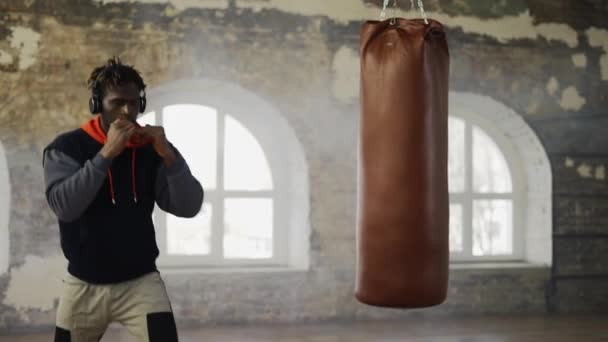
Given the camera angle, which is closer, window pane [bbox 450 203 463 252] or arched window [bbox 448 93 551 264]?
arched window [bbox 448 93 551 264]

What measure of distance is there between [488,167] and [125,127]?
13.3 feet

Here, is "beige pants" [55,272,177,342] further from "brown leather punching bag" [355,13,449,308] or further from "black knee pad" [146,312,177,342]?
"brown leather punching bag" [355,13,449,308]

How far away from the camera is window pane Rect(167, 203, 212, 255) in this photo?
202 inches

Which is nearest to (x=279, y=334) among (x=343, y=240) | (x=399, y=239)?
(x=343, y=240)

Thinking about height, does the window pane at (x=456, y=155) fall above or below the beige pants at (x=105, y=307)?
above

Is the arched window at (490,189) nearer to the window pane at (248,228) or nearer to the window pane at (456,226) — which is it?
the window pane at (456,226)

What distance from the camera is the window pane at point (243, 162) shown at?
5.23 meters

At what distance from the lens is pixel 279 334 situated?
450cm

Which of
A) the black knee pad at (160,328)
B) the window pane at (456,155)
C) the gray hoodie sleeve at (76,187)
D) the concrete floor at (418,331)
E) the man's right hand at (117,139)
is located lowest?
the concrete floor at (418,331)

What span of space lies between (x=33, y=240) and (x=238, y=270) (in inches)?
55.5

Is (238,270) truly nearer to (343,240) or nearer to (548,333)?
(343,240)

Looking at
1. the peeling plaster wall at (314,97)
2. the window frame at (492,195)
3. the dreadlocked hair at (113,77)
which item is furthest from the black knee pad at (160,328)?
the window frame at (492,195)

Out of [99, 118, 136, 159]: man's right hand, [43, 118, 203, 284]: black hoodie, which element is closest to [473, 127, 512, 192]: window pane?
[43, 118, 203, 284]: black hoodie

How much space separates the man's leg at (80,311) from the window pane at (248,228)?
112 inches
